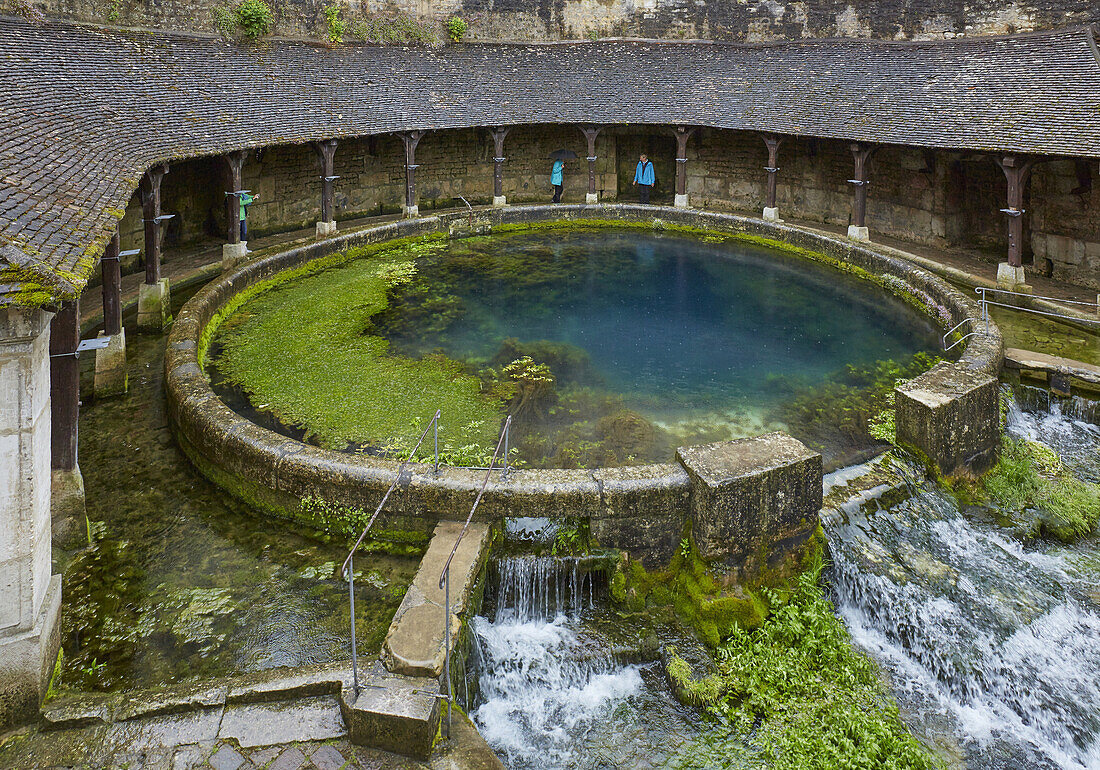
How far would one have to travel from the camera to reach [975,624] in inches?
257

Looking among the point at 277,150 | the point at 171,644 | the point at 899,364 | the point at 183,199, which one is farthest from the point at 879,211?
the point at 171,644

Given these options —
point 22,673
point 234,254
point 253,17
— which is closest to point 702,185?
point 253,17

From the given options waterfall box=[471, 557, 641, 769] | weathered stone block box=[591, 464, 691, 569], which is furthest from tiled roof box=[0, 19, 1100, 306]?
weathered stone block box=[591, 464, 691, 569]

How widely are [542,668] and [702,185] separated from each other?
1874cm

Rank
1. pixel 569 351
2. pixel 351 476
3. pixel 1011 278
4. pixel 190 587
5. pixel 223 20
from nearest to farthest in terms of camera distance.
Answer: pixel 190 587
pixel 351 476
pixel 569 351
pixel 1011 278
pixel 223 20

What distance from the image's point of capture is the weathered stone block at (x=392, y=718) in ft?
15.2

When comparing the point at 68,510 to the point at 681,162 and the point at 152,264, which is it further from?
the point at 681,162

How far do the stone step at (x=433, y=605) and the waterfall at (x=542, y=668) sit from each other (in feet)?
1.31

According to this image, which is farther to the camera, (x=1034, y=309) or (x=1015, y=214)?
(x=1015, y=214)

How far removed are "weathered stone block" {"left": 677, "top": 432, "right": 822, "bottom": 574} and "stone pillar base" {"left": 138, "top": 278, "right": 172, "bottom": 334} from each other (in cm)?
869

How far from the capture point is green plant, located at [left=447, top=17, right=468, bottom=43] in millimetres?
21656

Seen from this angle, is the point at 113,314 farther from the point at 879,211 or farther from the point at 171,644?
the point at 879,211

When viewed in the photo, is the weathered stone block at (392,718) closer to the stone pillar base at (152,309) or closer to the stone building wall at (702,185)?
the stone pillar base at (152,309)

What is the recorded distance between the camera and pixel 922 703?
5941mm
